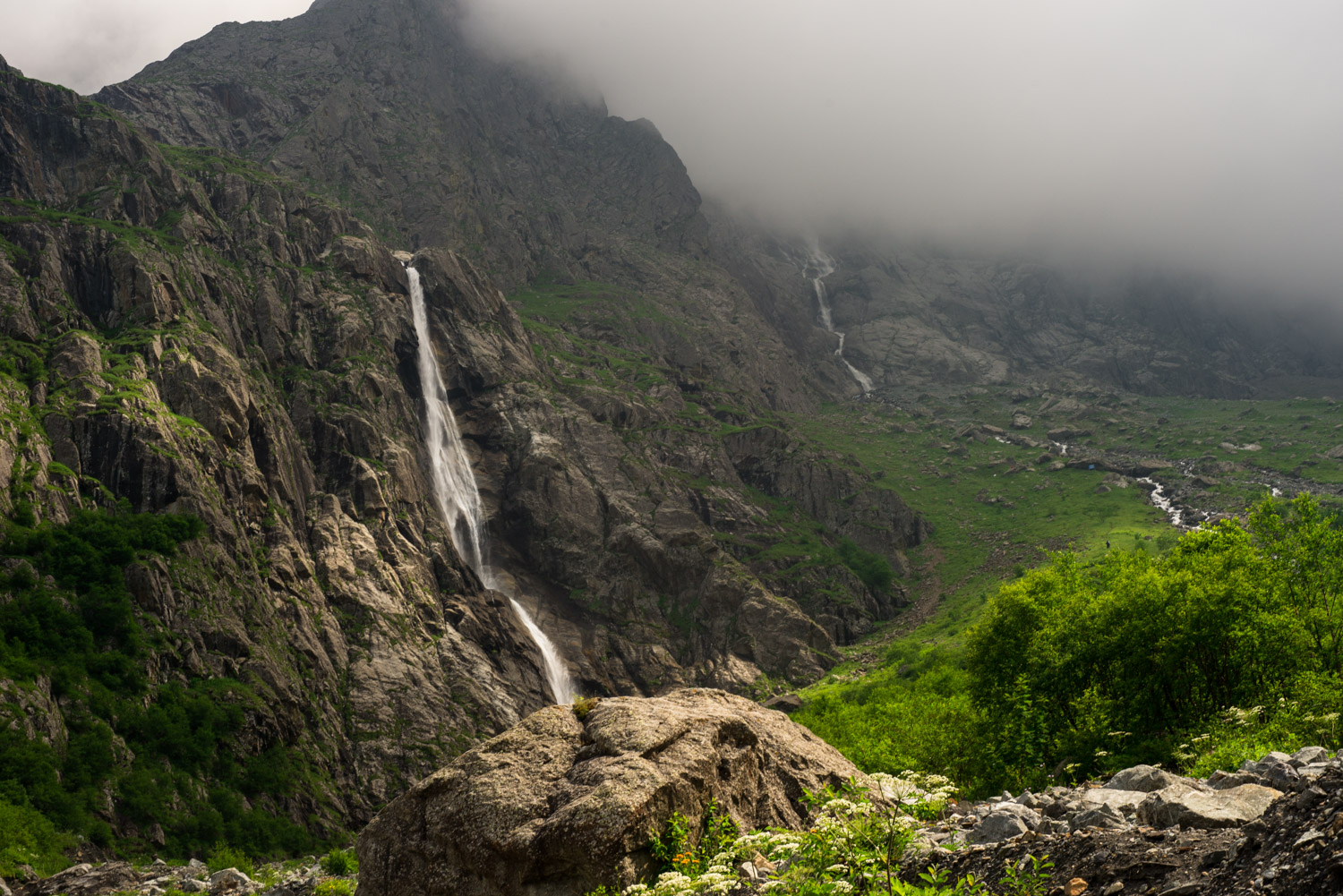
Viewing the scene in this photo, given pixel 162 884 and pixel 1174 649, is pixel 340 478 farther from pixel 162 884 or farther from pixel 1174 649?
pixel 1174 649

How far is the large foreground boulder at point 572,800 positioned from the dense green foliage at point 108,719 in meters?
51.8

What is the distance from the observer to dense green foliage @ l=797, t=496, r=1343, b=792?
81.8 feet

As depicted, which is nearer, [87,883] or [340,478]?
[87,883]

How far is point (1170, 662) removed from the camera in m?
29.7

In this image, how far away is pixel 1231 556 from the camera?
32.8 m

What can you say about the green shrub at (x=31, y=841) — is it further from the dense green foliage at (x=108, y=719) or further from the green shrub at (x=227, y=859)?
the green shrub at (x=227, y=859)

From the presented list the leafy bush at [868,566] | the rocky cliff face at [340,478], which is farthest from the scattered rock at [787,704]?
the leafy bush at [868,566]

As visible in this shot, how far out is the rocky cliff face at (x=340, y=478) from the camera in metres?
84.2

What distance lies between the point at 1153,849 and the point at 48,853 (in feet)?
214

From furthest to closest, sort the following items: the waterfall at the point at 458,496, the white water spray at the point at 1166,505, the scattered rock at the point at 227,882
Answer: the white water spray at the point at 1166,505, the waterfall at the point at 458,496, the scattered rock at the point at 227,882

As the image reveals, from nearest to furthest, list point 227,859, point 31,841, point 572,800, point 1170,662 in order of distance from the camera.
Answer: point 572,800, point 1170,662, point 31,841, point 227,859

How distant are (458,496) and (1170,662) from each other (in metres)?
119

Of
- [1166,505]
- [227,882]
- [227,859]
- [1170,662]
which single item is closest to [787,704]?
[227,859]

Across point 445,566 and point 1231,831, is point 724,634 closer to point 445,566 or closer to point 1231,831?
point 445,566
